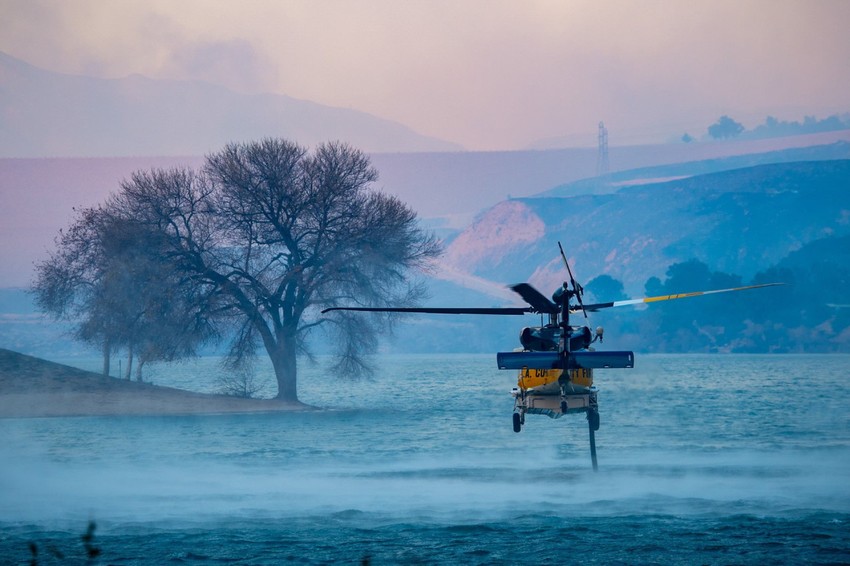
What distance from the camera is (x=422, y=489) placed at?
184ft

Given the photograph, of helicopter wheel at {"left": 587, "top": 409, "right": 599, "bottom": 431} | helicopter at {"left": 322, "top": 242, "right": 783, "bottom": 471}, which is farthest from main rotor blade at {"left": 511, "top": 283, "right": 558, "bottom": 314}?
helicopter wheel at {"left": 587, "top": 409, "right": 599, "bottom": 431}

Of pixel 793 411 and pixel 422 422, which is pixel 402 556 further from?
pixel 793 411

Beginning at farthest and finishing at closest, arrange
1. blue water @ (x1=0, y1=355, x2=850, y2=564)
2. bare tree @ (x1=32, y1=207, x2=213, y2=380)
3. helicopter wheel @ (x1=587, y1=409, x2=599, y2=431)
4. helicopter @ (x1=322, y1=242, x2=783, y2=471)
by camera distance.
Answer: bare tree @ (x1=32, y1=207, x2=213, y2=380), blue water @ (x1=0, y1=355, x2=850, y2=564), helicopter wheel @ (x1=587, y1=409, x2=599, y2=431), helicopter @ (x1=322, y1=242, x2=783, y2=471)

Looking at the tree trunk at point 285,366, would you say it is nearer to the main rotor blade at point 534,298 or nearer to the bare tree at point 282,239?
the bare tree at point 282,239

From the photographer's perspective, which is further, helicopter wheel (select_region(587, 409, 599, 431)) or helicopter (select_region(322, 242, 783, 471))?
helicopter wheel (select_region(587, 409, 599, 431))

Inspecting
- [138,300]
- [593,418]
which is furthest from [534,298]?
[138,300]

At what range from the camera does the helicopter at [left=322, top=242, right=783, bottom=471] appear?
37062 mm

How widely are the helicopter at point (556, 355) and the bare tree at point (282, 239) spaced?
164 ft

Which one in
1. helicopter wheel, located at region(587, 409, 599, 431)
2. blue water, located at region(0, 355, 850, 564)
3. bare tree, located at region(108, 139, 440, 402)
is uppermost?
bare tree, located at region(108, 139, 440, 402)

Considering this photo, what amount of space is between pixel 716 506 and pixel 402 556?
52.1 ft

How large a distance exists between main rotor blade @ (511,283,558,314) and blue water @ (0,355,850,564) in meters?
7.84

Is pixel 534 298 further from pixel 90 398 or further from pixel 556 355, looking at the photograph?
pixel 90 398

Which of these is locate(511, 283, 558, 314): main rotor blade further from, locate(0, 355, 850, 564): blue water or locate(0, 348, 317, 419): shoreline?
locate(0, 348, 317, 419): shoreline

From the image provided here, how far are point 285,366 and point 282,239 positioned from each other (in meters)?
9.61
